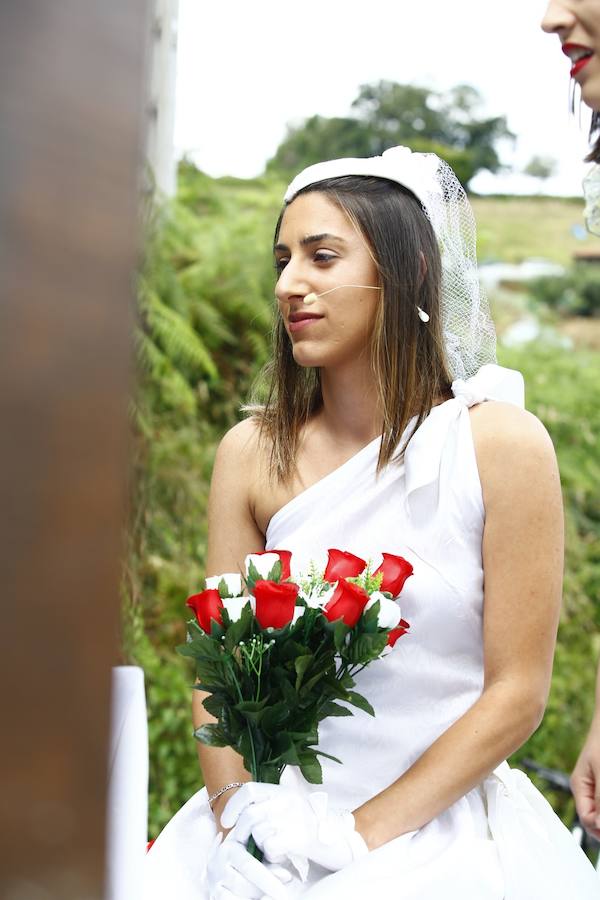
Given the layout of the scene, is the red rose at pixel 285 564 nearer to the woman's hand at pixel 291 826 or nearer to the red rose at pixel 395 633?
the red rose at pixel 395 633

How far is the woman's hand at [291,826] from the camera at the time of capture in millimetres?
1936

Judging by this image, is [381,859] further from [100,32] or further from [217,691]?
[100,32]

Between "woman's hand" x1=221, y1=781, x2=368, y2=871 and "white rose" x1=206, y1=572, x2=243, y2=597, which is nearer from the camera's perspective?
"woman's hand" x1=221, y1=781, x2=368, y2=871

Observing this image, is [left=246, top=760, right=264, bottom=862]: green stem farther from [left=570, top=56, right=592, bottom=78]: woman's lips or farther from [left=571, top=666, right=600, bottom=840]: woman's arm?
[left=570, top=56, right=592, bottom=78]: woman's lips

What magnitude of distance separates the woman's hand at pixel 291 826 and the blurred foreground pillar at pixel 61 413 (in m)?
1.53

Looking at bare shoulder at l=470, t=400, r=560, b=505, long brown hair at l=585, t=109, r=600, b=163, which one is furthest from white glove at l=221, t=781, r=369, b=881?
long brown hair at l=585, t=109, r=600, b=163

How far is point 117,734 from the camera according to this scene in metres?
2.33

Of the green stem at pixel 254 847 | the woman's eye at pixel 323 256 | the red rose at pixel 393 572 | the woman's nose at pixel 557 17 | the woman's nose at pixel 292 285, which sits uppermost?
the woman's nose at pixel 557 17

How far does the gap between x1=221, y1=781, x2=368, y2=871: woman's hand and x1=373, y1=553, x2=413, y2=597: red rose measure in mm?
405

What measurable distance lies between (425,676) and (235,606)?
513mm

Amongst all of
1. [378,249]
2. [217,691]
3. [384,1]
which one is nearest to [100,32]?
[217,691]

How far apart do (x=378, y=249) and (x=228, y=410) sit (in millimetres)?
3349

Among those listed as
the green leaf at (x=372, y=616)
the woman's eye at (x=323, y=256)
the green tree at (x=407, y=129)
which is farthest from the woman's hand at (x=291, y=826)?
the green tree at (x=407, y=129)

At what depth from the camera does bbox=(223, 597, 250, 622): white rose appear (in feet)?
6.48
